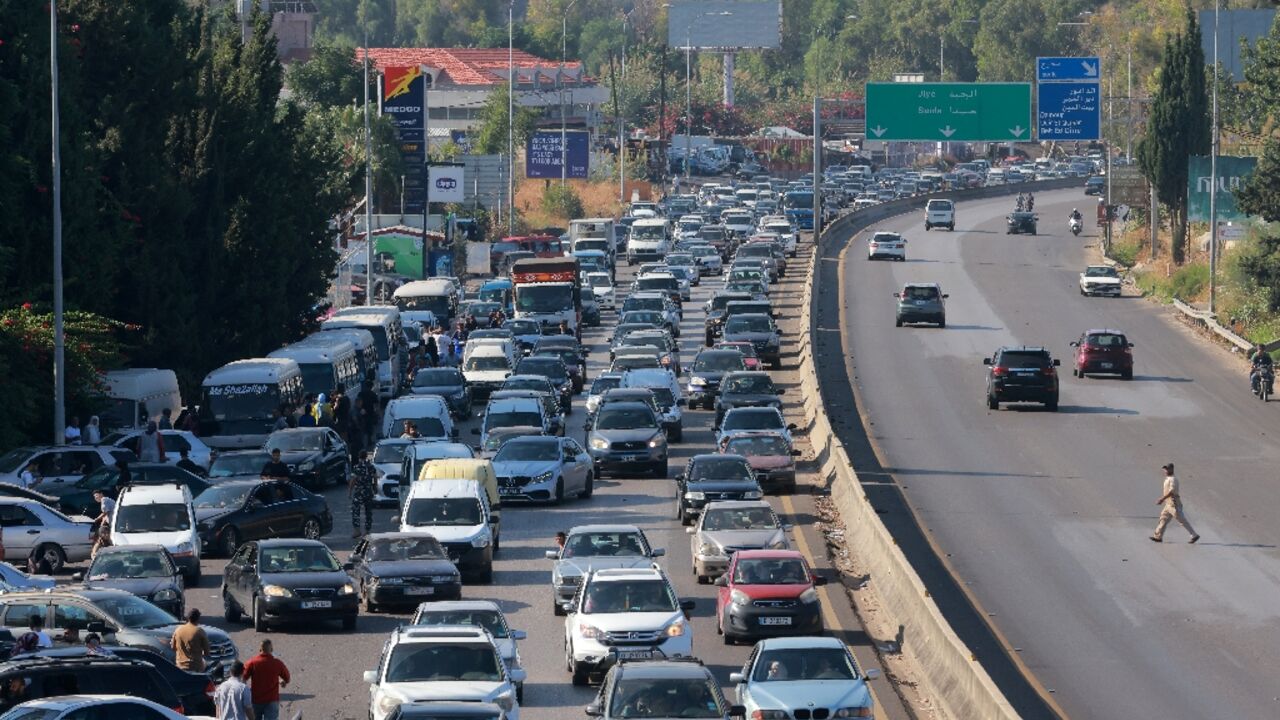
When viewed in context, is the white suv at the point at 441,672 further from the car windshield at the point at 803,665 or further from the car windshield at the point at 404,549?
the car windshield at the point at 404,549

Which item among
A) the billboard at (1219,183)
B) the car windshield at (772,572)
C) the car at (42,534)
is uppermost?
the billboard at (1219,183)

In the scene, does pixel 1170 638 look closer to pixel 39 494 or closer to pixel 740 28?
pixel 39 494

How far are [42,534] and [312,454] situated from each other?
30.1 feet

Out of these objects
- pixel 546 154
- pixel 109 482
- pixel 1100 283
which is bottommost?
pixel 109 482

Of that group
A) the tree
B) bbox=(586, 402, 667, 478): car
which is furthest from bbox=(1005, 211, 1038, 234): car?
bbox=(586, 402, 667, 478): car

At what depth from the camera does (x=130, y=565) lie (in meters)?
29.4

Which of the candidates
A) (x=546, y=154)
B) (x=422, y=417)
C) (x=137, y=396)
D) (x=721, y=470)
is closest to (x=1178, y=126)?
(x=546, y=154)

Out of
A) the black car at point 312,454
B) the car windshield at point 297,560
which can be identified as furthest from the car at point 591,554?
the black car at point 312,454

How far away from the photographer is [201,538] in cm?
3628

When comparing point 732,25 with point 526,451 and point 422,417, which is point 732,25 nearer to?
point 422,417

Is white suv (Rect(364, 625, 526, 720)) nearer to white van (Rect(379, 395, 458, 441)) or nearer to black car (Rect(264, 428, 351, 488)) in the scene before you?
black car (Rect(264, 428, 351, 488))

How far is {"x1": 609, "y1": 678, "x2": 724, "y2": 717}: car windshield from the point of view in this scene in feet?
69.4

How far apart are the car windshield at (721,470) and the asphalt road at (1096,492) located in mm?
3407

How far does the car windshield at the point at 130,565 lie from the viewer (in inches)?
1151
